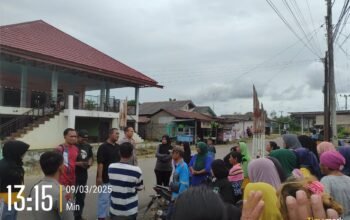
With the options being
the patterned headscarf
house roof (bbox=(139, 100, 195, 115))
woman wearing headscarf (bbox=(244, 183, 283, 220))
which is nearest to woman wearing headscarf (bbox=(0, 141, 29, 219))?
the patterned headscarf

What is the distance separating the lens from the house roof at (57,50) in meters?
18.8

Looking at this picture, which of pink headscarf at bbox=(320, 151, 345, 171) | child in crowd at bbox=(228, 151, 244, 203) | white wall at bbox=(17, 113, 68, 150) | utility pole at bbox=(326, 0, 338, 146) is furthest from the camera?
white wall at bbox=(17, 113, 68, 150)

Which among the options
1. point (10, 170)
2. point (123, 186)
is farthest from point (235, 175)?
point (10, 170)

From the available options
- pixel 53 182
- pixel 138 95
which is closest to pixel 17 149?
pixel 53 182

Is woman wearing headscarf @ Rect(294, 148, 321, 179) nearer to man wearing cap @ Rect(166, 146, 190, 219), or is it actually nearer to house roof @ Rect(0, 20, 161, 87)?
man wearing cap @ Rect(166, 146, 190, 219)

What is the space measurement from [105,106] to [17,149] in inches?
769

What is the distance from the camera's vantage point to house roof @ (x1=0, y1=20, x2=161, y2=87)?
742 inches

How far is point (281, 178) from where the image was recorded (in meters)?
3.80

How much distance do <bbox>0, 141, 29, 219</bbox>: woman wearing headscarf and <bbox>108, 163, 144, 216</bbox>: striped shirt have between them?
1.25m

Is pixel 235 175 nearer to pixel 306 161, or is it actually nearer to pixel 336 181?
pixel 306 161

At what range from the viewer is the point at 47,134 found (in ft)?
64.1

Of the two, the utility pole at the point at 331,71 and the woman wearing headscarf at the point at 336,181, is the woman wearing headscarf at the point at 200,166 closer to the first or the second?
the woman wearing headscarf at the point at 336,181

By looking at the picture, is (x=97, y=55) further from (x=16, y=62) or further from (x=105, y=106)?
(x=16, y=62)

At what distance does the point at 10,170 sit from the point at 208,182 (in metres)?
2.93
